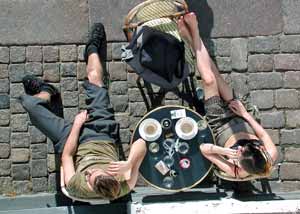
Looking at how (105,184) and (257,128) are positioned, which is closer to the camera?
(105,184)

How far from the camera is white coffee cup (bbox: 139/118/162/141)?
6824 mm

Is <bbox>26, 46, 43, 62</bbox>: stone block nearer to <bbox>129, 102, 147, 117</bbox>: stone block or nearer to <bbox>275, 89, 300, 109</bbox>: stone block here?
<bbox>129, 102, 147, 117</bbox>: stone block

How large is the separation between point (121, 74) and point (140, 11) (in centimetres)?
85

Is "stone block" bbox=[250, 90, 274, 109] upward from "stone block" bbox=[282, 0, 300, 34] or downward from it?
downward

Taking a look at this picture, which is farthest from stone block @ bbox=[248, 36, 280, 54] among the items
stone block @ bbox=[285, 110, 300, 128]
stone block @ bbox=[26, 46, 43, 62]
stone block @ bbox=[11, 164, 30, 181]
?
stone block @ bbox=[11, 164, 30, 181]

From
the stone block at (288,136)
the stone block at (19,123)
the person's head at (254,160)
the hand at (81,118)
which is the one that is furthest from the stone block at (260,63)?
the stone block at (19,123)

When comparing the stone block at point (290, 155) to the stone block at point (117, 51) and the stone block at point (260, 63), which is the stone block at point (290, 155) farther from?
the stone block at point (117, 51)

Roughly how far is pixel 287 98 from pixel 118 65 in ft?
6.35

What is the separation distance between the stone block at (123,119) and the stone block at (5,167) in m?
1.29

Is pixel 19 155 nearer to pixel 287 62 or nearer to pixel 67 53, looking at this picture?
pixel 67 53

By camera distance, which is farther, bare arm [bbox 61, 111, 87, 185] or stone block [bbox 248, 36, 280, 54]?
stone block [bbox 248, 36, 280, 54]

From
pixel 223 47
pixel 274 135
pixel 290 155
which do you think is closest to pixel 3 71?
pixel 223 47

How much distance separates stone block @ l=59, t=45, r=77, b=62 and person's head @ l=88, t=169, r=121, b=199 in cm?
171

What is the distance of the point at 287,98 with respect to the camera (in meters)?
7.45
